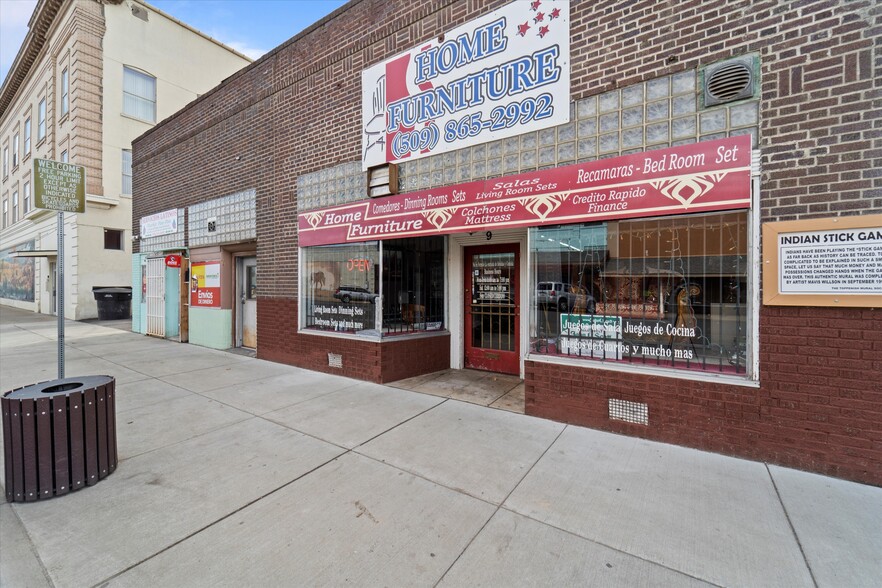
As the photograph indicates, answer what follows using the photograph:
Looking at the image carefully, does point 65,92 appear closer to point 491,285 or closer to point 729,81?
point 491,285

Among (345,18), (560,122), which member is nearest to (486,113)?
(560,122)

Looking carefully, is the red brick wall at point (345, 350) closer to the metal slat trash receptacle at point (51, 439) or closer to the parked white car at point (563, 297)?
the parked white car at point (563, 297)

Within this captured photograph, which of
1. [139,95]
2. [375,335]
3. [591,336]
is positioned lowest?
[375,335]

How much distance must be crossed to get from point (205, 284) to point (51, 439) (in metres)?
7.77

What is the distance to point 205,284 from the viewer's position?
1005cm

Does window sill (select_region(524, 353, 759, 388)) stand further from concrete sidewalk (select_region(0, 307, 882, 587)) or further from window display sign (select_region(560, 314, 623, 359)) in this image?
concrete sidewalk (select_region(0, 307, 882, 587))

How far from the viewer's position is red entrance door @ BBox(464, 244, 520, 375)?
6703 mm

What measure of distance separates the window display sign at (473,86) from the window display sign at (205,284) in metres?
5.81

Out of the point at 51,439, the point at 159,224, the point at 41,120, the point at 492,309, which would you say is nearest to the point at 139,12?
the point at 41,120

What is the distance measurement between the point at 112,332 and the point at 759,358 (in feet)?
55.1

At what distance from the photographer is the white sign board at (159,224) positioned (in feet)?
36.5

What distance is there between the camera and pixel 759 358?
3643 mm

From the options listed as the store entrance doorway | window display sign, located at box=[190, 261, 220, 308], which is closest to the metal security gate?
window display sign, located at box=[190, 261, 220, 308]

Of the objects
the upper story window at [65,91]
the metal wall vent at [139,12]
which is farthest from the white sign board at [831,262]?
the metal wall vent at [139,12]
